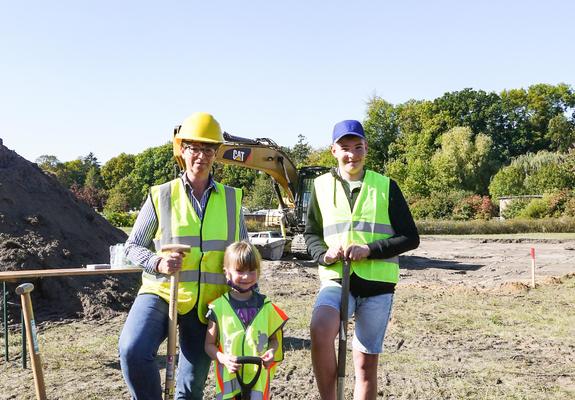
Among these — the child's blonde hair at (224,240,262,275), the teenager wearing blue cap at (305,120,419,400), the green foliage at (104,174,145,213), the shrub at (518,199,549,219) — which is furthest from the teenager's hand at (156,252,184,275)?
the green foliage at (104,174,145,213)

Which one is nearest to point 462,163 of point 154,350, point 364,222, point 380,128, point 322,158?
point 380,128

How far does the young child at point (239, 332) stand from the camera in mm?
3398

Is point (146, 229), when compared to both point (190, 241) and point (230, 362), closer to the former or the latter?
point (190, 241)

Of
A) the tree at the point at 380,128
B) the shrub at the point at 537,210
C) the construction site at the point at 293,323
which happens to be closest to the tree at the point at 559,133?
the tree at the point at 380,128

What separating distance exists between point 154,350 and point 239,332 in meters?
0.47

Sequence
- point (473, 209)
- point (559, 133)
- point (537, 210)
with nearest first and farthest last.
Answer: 1. point (537, 210)
2. point (473, 209)
3. point (559, 133)

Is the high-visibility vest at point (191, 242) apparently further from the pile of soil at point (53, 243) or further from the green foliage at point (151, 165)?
the green foliage at point (151, 165)

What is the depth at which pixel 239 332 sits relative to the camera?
135 inches

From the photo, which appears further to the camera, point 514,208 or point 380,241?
point 514,208

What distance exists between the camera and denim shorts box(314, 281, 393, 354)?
3.65m

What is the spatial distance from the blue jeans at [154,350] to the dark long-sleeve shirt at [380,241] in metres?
0.88

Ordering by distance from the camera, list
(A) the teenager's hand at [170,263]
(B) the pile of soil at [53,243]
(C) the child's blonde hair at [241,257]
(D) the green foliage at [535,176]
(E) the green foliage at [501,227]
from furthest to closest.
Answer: (D) the green foliage at [535,176], (E) the green foliage at [501,227], (B) the pile of soil at [53,243], (C) the child's blonde hair at [241,257], (A) the teenager's hand at [170,263]

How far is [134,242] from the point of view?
3.56 meters

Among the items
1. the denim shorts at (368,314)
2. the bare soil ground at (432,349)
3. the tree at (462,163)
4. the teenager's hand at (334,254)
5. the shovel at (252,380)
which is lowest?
the bare soil ground at (432,349)
